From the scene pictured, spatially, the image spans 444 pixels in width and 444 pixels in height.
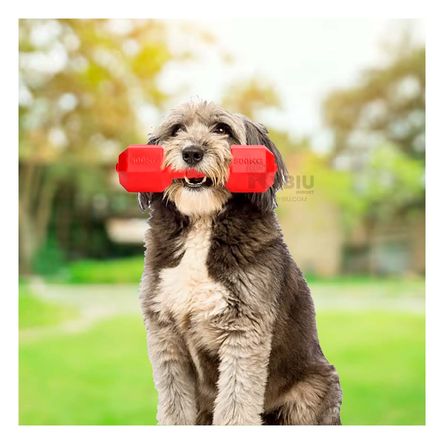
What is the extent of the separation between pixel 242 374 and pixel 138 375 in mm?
928

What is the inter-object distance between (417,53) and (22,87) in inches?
96.3

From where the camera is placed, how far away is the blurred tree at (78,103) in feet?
13.9

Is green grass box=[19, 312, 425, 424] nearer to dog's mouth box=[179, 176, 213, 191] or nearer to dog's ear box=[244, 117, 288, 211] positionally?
dog's ear box=[244, 117, 288, 211]

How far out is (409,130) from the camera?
4414 millimetres

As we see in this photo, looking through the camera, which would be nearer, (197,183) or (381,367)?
(197,183)

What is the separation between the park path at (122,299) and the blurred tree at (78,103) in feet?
1.06

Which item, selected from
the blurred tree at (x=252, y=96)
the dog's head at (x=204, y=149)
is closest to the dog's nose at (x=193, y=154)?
the dog's head at (x=204, y=149)

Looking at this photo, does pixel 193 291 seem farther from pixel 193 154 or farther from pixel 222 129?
pixel 222 129

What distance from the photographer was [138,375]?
12.4 feet

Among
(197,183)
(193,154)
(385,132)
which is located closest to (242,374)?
(197,183)

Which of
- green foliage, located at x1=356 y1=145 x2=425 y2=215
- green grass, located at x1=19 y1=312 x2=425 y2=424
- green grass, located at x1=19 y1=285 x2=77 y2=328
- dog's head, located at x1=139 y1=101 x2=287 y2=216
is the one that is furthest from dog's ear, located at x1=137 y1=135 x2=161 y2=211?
green foliage, located at x1=356 y1=145 x2=425 y2=215

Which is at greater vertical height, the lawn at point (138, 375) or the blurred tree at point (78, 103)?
the blurred tree at point (78, 103)

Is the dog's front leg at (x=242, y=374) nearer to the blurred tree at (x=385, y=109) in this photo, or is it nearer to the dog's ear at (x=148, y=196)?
the dog's ear at (x=148, y=196)

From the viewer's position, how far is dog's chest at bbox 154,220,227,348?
10.2 feet
